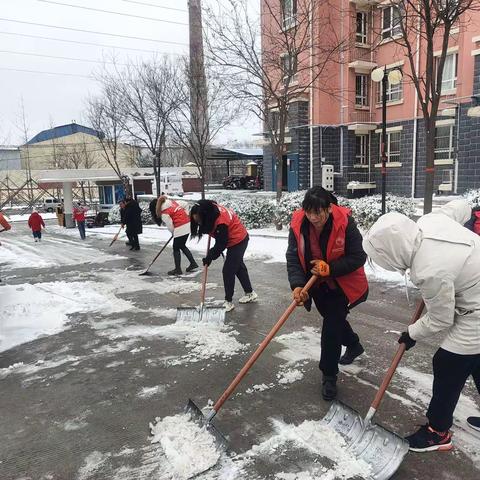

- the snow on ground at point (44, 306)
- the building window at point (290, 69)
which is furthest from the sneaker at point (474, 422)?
the building window at point (290, 69)

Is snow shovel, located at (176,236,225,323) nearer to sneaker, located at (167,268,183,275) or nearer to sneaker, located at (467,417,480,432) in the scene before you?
sneaker, located at (467,417,480,432)

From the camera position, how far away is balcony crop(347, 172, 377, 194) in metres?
20.3

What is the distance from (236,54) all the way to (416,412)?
40.7 feet

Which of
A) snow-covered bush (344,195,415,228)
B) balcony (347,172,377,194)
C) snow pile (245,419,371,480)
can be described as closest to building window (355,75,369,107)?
balcony (347,172,377,194)

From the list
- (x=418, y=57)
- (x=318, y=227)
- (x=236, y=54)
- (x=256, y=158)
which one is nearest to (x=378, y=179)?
(x=418, y=57)

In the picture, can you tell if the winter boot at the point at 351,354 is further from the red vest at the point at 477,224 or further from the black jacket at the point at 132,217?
the black jacket at the point at 132,217

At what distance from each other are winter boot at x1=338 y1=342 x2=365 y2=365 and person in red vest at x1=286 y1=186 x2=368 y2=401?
499 mm

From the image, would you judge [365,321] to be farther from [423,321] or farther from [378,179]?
[378,179]

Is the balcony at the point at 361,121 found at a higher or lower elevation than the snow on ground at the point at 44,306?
higher

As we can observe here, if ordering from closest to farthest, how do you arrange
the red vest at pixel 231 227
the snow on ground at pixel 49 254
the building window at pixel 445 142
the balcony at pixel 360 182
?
the red vest at pixel 231 227 → the snow on ground at pixel 49 254 → the building window at pixel 445 142 → the balcony at pixel 360 182

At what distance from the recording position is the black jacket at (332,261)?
3117 millimetres

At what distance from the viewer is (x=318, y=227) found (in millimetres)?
3156

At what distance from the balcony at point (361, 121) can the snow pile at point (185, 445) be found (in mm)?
19191

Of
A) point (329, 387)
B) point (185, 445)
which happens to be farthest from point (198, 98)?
point (185, 445)
